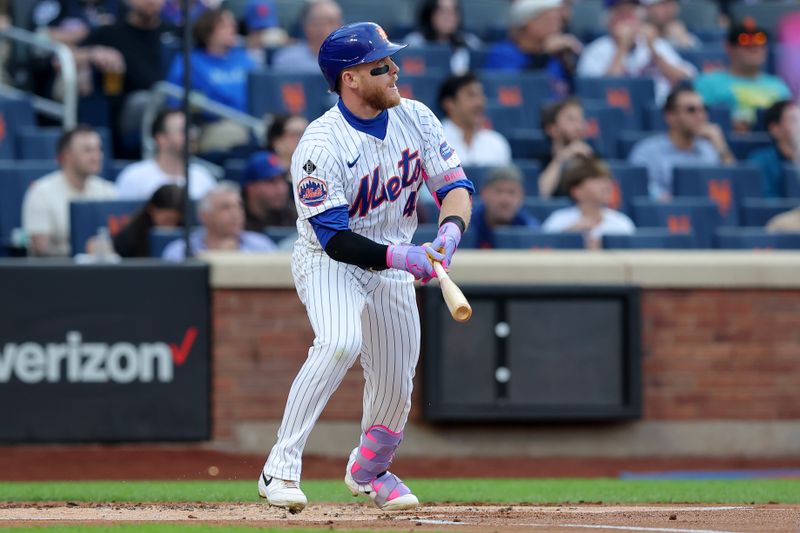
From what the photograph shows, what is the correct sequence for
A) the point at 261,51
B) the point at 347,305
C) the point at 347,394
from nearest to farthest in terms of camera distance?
the point at 347,305 < the point at 347,394 < the point at 261,51

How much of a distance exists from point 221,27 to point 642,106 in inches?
140

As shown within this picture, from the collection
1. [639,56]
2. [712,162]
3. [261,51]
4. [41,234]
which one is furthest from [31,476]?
[639,56]

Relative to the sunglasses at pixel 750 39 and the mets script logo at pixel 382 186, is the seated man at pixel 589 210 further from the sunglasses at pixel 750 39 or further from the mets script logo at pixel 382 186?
the mets script logo at pixel 382 186

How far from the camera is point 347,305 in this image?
18.3 feet

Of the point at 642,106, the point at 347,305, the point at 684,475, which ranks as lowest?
the point at 684,475

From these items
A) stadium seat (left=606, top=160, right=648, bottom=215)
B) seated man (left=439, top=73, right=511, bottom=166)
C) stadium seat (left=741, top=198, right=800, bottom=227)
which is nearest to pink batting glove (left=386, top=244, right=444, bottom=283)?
seated man (left=439, top=73, right=511, bottom=166)

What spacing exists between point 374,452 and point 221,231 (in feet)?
12.4

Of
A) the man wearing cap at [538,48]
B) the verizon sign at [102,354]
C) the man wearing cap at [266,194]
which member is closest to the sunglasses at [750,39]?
the man wearing cap at [538,48]

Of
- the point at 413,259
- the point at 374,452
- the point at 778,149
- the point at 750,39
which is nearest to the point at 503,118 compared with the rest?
the point at 778,149

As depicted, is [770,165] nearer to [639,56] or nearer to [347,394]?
[639,56]

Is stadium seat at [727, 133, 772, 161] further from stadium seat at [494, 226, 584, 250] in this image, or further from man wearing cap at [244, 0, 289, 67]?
man wearing cap at [244, 0, 289, 67]

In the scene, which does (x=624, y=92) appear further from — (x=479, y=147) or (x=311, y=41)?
(x=311, y=41)

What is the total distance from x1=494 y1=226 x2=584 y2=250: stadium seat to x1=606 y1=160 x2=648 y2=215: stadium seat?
1092mm

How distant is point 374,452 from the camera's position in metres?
5.95
